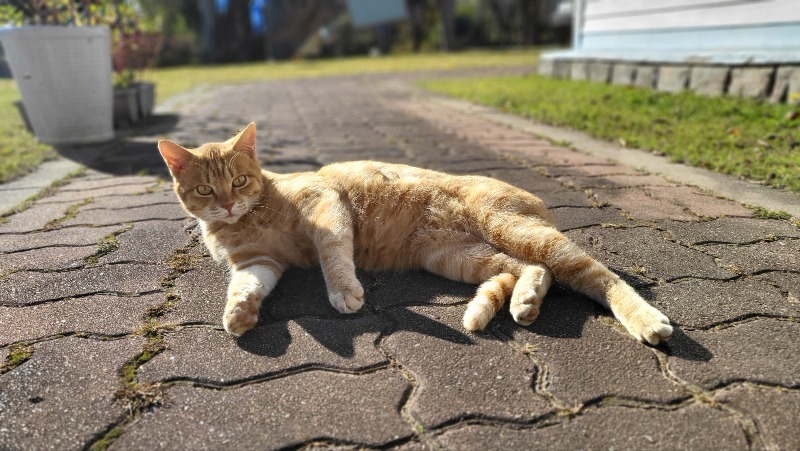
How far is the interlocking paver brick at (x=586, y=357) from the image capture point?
1.80m

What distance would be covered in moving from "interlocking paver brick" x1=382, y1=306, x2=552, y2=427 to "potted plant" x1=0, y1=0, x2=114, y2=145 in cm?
550

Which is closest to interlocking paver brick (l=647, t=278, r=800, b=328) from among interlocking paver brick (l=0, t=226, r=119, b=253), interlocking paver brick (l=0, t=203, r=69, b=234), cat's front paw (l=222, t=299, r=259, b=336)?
cat's front paw (l=222, t=299, r=259, b=336)

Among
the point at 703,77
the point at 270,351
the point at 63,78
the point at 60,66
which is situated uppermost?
the point at 60,66

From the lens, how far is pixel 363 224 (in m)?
2.94

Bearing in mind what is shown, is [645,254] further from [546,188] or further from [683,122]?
[683,122]

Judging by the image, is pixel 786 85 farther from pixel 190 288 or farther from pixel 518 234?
pixel 190 288

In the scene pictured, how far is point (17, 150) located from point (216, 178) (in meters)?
4.51

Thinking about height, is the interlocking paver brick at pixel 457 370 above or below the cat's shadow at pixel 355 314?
above

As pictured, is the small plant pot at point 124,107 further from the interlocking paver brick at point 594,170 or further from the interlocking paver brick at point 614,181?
the interlocking paver brick at point 614,181

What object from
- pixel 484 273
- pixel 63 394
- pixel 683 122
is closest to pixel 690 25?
pixel 683 122

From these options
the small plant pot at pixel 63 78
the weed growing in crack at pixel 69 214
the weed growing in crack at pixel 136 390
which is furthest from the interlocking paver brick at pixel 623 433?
the small plant pot at pixel 63 78

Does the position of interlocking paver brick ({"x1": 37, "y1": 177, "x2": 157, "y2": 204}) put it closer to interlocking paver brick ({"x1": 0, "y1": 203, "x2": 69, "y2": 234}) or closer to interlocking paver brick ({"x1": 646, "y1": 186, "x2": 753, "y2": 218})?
interlocking paver brick ({"x1": 0, "y1": 203, "x2": 69, "y2": 234})

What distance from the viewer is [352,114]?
8359mm

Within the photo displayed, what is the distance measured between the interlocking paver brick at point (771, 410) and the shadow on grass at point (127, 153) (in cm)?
455
